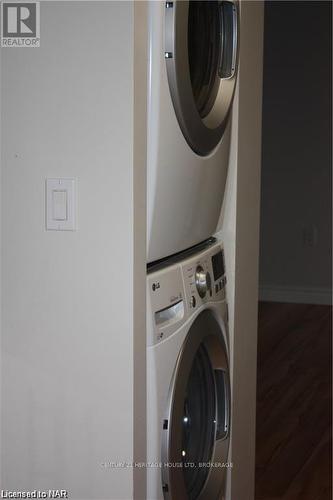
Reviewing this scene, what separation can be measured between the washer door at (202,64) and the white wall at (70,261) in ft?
0.50

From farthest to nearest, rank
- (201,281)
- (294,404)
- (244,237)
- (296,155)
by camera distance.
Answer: (296,155) → (294,404) → (244,237) → (201,281)

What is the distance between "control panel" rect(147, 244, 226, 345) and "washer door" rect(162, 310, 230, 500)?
0.06 m

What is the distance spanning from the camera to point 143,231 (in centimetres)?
144

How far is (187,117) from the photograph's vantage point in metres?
A: 1.57

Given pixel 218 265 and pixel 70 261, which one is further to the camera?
pixel 218 265

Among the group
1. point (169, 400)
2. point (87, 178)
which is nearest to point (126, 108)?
point (87, 178)

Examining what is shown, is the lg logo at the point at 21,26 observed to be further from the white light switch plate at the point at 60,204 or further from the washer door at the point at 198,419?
the washer door at the point at 198,419

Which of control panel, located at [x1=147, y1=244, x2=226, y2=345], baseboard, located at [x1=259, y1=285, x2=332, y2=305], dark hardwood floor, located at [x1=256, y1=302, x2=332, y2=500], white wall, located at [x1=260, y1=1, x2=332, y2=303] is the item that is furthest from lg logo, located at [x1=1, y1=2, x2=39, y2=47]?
baseboard, located at [x1=259, y1=285, x2=332, y2=305]

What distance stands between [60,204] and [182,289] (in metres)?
0.38

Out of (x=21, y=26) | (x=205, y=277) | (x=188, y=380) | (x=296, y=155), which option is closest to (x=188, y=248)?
(x=205, y=277)

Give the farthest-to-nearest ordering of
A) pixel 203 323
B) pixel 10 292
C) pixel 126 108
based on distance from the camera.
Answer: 1. pixel 203 323
2. pixel 10 292
3. pixel 126 108

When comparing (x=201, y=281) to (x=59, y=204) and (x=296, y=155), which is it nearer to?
(x=59, y=204)

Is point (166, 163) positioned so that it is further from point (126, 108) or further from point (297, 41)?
point (297, 41)

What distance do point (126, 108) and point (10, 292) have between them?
1.34 feet
